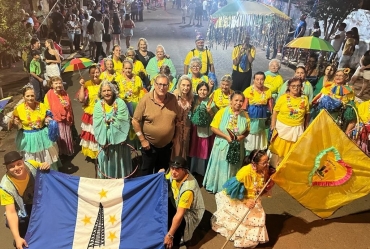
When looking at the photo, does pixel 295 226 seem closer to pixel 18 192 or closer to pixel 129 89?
pixel 129 89

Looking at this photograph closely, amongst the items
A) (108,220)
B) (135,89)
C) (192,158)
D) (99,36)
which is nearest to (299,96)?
(192,158)

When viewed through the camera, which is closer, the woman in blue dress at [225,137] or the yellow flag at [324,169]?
the yellow flag at [324,169]

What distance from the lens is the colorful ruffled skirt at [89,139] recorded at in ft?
22.0

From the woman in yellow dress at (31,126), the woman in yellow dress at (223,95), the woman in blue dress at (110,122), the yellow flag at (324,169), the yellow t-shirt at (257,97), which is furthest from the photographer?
the yellow t-shirt at (257,97)

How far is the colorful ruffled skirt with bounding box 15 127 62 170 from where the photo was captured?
18.1ft

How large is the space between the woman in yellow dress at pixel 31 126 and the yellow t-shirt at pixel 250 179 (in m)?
3.19

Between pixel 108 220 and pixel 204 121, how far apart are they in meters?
2.40

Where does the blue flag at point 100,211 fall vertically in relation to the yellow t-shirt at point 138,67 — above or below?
below

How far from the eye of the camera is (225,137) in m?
5.45

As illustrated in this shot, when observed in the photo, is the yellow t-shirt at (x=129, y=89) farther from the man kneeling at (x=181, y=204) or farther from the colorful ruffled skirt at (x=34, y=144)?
the man kneeling at (x=181, y=204)

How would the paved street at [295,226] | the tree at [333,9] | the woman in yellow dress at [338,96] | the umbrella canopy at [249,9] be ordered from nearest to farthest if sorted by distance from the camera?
the paved street at [295,226] < the woman in yellow dress at [338,96] < the umbrella canopy at [249,9] < the tree at [333,9]

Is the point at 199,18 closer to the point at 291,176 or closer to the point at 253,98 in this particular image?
the point at 253,98

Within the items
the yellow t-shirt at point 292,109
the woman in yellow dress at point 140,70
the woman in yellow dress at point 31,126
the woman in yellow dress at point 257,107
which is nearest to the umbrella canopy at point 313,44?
the woman in yellow dress at point 257,107

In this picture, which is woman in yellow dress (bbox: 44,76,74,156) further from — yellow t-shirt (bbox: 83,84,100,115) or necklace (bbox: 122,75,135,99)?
necklace (bbox: 122,75,135,99)
